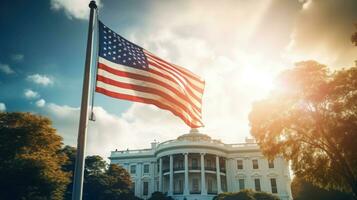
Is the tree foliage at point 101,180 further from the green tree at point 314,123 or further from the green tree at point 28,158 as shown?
the green tree at point 314,123

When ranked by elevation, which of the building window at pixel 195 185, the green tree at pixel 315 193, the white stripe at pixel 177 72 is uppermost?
the white stripe at pixel 177 72

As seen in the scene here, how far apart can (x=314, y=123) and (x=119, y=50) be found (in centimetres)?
1973

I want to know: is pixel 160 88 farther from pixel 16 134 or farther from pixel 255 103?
pixel 16 134

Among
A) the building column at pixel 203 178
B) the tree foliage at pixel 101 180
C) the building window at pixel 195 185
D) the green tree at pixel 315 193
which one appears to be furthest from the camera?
the building window at pixel 195 185

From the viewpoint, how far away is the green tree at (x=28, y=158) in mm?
23672

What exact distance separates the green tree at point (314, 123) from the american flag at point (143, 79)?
15.5 m

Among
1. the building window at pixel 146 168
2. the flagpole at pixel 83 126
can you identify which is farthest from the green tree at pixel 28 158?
the building window at pixel 146 168

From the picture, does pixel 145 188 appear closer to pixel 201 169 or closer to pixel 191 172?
Result: pixel 191 172

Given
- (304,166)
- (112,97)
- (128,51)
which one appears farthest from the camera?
(304,166)

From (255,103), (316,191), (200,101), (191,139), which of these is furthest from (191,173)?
(200,101)

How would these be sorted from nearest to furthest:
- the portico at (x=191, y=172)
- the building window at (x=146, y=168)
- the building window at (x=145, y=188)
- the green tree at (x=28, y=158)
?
the green tree at (x=28, y=158) < the portico at (x=191, y=172) < the building window at (x=145, y=188) < the building window at (x=146, y=168)

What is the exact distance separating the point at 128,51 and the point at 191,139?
46418mm

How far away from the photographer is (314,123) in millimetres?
23688

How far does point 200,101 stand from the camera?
1138 cm
